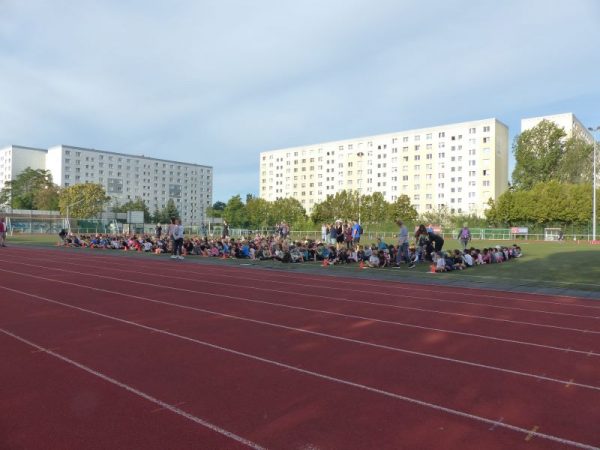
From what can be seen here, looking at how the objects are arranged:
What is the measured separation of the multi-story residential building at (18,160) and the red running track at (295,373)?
129878 mm

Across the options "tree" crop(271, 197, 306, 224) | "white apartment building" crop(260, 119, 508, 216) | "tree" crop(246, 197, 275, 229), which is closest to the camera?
"white apartment building" crop(260, 119, 508, 216)

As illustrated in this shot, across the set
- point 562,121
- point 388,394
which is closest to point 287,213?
point 562,121

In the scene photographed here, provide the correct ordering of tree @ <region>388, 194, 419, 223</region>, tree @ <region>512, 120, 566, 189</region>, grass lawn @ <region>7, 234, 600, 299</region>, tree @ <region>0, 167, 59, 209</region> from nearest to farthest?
grass lawn @ <region>7, 234, 600, 299</region> < tree @ <region>512, 120, 566, 189</region> < tree @ <region>388, 194, 419, 223</region> < tree @ <region>0, 167, 59, 209</region>

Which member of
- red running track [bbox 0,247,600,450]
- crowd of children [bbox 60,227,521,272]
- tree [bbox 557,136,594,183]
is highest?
tree [bbox 557,136,594,183]

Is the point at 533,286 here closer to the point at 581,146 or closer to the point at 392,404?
the point at 392,404

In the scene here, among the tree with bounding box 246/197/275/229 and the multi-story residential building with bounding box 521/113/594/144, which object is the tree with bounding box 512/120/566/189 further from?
the tree with bounding box 246/197/275/229

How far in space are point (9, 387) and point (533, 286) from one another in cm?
1196

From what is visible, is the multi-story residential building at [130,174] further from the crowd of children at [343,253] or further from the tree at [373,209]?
the crowd of children at [343,253]

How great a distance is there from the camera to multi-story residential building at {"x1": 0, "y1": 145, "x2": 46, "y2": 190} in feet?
390

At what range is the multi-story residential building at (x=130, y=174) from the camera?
115 m

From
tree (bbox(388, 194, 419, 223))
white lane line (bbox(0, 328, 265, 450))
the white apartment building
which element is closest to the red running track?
white lane line (bbox(0, 328, 265, 450))

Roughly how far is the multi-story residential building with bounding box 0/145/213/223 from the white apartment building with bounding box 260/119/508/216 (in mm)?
38046

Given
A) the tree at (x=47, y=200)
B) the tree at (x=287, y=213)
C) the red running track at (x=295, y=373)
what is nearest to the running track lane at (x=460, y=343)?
the red running track at (x=295, y=373)

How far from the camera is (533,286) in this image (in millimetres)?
12250
